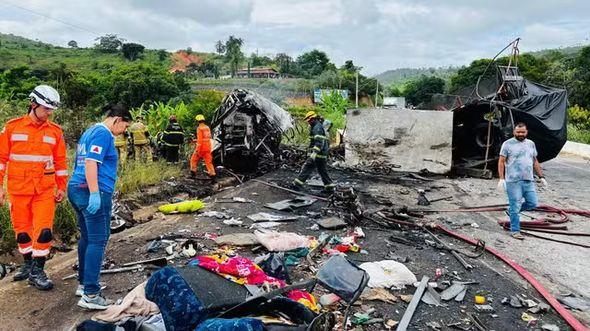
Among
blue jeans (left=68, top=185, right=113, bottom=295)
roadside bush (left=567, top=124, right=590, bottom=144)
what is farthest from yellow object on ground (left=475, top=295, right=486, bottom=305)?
roadside bush (left=567, top=124, right=590, bottom=144)

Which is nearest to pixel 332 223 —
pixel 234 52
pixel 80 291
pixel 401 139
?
pixel 80 291

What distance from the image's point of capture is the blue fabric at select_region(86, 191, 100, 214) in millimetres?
3426

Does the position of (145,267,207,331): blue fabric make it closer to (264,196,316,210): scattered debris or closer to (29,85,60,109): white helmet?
(29,85,60,109): white helmet

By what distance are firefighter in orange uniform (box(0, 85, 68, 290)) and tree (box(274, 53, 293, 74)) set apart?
6980 cm

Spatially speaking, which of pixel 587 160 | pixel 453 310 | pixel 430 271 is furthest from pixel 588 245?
pixel 587 160

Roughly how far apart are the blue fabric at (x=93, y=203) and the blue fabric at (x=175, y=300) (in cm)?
81

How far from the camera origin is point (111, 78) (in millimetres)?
33250

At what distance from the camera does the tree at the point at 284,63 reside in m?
72.9

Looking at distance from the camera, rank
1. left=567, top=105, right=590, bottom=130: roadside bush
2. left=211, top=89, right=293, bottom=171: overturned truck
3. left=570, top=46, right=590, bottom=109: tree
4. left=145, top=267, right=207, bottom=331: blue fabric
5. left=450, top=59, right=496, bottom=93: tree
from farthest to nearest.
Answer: left=450, top=59, right=496, bottom=93: tree < left=570, top=46, right=590, bottom=109: tree < left=567, top=105, right=590, bottom=130: roadside bush < left=211, top=89, right=293, bottom=171: overturned truck < left=145, top=267, right=207, bottom=331: blue fabric

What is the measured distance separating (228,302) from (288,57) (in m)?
74.9

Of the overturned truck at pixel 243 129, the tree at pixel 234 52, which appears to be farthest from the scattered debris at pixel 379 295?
the tree at pixel 234 52

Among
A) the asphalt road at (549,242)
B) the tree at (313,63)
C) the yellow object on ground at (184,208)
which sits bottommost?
the asphalt road at (549,242)

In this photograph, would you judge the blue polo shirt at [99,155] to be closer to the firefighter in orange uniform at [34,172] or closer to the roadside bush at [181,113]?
the firefighter in orange uniform at [34,172]

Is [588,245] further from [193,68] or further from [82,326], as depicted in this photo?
[193,68]
